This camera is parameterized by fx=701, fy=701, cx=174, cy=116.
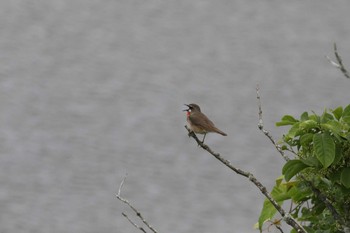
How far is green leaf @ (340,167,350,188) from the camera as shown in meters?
2.31

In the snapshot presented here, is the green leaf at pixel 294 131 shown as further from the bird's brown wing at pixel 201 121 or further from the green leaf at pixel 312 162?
the bird's brown wing at pixel 201 121

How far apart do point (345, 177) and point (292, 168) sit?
0.18 m

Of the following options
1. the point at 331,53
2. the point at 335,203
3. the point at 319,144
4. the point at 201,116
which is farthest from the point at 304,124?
the point at 331,53

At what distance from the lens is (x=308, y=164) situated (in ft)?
7.84

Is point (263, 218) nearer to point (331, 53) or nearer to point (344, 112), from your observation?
point (344, 112)

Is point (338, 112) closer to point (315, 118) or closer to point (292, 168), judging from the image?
point (315, 118)

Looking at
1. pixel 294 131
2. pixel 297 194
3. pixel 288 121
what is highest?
pixel 288 121

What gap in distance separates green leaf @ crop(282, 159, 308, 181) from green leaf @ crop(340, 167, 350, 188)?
132 mm

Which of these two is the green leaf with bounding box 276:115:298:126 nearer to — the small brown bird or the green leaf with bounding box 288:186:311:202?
Result: the green leaf with bounding box 288:186:311:202

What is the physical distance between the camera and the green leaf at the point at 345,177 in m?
2.31

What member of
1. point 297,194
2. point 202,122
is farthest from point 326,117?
point 202,122

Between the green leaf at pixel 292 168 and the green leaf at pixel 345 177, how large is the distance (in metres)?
0.13

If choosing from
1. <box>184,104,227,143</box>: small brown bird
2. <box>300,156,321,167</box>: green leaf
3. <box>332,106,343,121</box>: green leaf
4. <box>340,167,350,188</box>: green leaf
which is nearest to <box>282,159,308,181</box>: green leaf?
<box>300,156,321,167</box>: green leaf

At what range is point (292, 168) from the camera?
2422 millimetres
